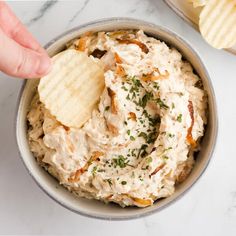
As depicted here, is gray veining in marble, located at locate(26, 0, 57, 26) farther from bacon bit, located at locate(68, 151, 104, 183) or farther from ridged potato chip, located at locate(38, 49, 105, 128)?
bacon bit, located at locate(68, 151, 104, 183)

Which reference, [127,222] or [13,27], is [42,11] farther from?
[127,222]

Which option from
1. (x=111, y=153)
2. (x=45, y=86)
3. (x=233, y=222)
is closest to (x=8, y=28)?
(x=45, y=86)

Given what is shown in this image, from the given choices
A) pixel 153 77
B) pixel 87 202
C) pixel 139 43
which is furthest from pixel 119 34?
pixel 87 202

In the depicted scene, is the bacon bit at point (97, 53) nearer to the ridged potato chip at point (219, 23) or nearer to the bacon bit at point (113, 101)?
the bacon bit at point (113, 101)

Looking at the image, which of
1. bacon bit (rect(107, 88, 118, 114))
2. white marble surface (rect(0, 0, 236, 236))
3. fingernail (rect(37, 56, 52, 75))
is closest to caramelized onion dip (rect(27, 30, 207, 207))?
bacon bit (rect(107, 88, 118, 114))

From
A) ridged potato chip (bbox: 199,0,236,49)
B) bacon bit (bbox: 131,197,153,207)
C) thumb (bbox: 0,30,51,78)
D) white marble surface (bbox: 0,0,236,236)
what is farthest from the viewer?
white marble surface (bbox: 0,0,236,236)

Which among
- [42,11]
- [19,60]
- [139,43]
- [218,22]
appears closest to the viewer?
[19,60]

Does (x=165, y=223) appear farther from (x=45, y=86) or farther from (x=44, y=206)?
(x=45, y=86)
